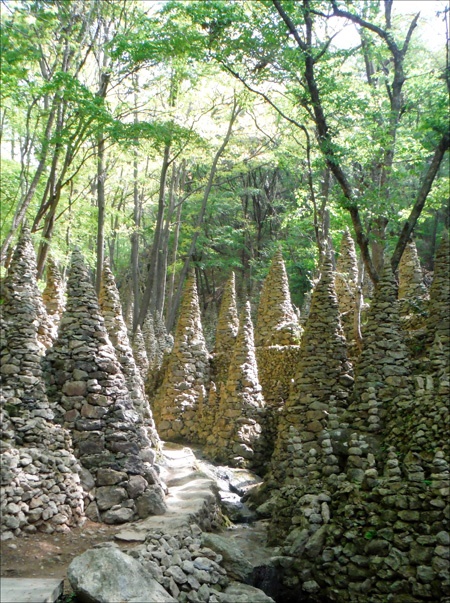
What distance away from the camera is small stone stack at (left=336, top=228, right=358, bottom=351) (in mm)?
15534

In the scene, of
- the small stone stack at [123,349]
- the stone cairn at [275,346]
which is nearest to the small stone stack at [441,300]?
the stone cairn at [275,346]

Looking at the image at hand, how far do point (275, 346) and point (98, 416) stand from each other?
331 inches

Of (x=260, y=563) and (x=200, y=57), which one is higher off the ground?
(x=200, y=57)

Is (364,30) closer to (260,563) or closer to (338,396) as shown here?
(338,396)

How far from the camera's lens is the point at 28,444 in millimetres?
7734

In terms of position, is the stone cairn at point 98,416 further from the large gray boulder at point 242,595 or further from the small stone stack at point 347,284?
the small stone stack at point 347,284

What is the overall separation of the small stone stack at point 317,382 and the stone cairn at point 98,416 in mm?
3194

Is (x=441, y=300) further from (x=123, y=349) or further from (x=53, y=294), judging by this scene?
(x=53, y=294)

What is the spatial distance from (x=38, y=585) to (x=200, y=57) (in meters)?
13.2

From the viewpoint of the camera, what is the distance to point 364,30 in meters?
14.6

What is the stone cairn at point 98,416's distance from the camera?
841 cm

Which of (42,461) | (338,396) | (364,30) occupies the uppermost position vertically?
(364,30)

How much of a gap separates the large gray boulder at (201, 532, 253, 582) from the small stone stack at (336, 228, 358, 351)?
761 centimetres

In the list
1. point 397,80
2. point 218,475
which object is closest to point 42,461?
point 218,475
